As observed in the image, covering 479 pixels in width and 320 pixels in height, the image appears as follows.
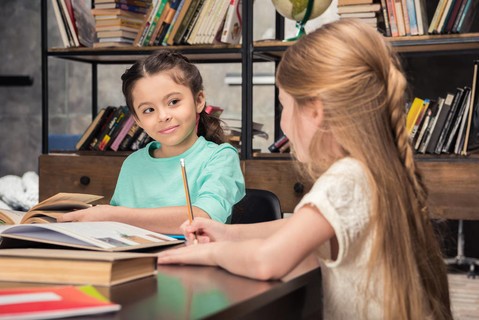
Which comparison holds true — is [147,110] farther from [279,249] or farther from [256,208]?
[279,249]

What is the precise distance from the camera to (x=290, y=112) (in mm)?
1156

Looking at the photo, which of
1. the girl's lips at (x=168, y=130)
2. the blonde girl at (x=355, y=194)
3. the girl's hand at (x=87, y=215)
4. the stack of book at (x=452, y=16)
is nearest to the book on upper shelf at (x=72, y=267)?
the blonde girl at (x=355, y=194)

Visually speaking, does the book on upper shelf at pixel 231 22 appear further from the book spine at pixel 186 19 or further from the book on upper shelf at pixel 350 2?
the book on upper shelf at pixel 350 2

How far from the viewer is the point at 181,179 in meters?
1.87

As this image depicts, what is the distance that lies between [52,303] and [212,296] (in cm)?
19

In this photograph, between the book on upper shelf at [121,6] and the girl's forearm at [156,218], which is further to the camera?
the book on upper shelf at [121,6]

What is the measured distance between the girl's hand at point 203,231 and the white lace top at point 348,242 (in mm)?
226

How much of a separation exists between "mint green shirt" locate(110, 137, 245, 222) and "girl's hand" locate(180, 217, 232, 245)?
0.47 metres

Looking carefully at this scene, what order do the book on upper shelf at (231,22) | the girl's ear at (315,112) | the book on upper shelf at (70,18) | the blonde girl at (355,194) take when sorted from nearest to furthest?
1. the blonde girl at (355,194)
2. the girl's ear at (315,112)
3. the book on upper shelf at (231,22)
4. the book on upper shelf at (70,18)

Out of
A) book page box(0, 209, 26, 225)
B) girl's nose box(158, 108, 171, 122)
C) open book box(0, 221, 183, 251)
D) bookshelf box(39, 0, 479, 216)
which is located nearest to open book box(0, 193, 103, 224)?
book page box(0, 209, 26, 225)

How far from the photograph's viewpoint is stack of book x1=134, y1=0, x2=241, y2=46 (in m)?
3.29

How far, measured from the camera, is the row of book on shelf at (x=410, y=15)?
3002mm

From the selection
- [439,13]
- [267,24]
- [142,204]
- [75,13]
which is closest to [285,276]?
[142,204]

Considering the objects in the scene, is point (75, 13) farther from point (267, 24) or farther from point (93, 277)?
point (93, 277)
